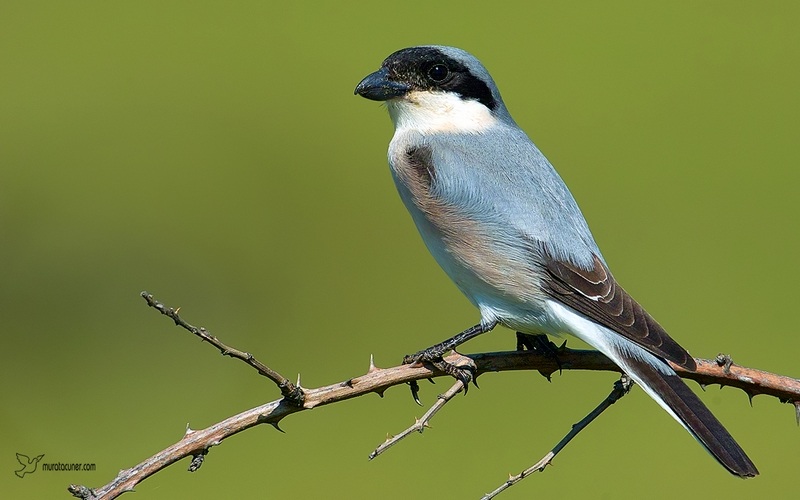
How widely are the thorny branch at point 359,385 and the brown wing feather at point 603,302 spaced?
0.12 meters

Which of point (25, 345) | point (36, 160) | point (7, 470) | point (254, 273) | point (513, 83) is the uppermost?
point (513, 83)

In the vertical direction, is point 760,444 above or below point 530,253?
below

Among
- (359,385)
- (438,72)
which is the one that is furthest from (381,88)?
(359,385)

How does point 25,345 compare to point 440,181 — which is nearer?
point 440,181

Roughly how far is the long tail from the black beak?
119 cm

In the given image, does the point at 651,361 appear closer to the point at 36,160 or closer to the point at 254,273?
the point at 254,273

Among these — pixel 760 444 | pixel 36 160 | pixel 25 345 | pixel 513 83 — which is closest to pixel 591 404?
pixel 760 444

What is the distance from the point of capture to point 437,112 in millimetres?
3715

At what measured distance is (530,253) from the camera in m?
3.28

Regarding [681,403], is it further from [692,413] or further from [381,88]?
[381,88]

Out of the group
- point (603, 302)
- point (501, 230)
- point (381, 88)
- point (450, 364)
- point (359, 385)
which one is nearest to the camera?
point (359, 385)

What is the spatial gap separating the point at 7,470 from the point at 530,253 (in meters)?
3.38

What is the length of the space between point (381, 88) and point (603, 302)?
110cm

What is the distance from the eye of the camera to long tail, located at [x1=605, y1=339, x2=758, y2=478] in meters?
2.79
